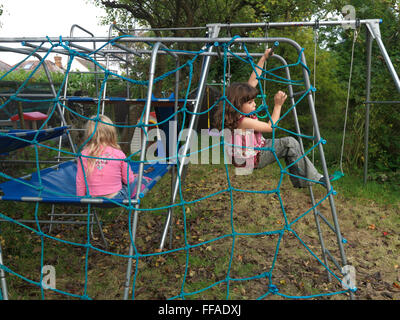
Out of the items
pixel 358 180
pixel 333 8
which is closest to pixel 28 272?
pixel 358 180

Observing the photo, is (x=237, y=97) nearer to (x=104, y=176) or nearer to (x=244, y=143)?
(x=244, y=143)

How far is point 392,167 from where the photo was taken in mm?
4438

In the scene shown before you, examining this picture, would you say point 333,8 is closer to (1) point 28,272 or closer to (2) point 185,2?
(2) point 185,2

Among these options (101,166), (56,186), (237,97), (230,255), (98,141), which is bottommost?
(230,255)

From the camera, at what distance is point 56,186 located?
222 cm

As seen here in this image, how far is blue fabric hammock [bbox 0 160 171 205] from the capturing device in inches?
70.0

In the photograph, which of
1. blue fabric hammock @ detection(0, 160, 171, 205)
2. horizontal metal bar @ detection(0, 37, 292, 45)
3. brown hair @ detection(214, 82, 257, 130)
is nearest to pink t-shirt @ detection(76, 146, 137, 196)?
blue fabric hammock @ detection(0, 160, 171, 205)

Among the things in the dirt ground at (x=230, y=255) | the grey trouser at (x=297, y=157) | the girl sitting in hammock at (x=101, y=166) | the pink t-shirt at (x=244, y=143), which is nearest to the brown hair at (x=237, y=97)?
the pink t-shirt at (x=244, y=143)

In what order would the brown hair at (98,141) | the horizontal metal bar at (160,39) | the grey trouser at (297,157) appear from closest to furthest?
1. the horizontal metal bar at (160,39)
2. the brown hair at (98,141)
3. the grey trouser at (297,157)

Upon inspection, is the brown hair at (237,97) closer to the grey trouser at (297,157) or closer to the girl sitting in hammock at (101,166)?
the grey trouser at (297,157)

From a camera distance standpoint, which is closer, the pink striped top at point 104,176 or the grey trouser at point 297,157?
the pink striped top at point 104,176

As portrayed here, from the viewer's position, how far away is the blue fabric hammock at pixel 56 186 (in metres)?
1.78

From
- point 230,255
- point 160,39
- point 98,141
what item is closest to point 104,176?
point 98,141

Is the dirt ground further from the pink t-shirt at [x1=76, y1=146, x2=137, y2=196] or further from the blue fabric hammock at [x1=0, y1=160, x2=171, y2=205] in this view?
the pink t-shirt at [x1=76, y1=146, x2=137, y2=196]
